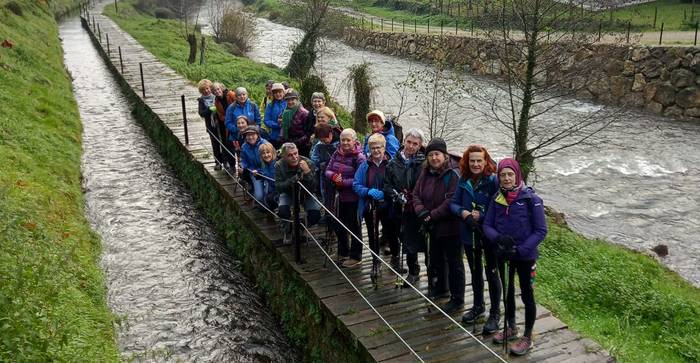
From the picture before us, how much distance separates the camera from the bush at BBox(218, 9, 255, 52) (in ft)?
137

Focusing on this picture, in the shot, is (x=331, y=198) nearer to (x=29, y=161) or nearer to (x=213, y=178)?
(x=213, y=178)

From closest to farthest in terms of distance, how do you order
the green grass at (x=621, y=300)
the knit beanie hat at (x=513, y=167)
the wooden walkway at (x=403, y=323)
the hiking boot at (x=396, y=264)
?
the knit beanie hat at (x=513, y=167) < the wooden walkway at (x=403, y=323) < the hiking boot at (x=396, y=264) < the green grass at (x=621, y=300)

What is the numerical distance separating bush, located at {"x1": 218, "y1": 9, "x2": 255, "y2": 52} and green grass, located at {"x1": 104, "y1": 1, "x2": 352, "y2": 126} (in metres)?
3.18

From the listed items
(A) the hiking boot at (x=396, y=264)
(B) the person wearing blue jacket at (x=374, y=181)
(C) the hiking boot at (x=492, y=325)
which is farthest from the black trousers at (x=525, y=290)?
(A) the hiking boot at (x=396, y=264)

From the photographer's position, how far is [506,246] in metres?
5.63

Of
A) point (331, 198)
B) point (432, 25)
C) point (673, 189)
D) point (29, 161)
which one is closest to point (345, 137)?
point (331, 198)

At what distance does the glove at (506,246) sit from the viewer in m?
5.61

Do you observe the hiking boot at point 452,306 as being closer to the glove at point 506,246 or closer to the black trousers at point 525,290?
the black trousers at point 525,290

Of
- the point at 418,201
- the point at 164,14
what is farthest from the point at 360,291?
the point at 164,14

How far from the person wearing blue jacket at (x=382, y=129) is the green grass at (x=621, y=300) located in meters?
3.07

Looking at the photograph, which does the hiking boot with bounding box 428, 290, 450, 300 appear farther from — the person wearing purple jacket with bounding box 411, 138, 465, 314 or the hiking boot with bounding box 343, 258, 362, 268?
the hiking boot with bounding box 343, 258, 362, 268

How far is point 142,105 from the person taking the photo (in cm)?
1953

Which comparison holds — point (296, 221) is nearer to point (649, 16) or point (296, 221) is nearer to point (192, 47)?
point (192, 47)

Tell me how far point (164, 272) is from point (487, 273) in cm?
571
